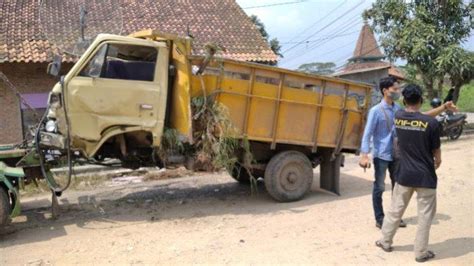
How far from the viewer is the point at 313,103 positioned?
728cm

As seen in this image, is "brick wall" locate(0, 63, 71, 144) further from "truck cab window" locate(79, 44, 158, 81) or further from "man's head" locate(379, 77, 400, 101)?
"man's head" locate(379, 77, 400, 101)

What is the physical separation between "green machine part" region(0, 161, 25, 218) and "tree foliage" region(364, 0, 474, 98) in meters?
12.5

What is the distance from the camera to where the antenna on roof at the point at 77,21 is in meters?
7.57

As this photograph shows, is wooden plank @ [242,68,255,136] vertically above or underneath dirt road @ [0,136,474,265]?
above

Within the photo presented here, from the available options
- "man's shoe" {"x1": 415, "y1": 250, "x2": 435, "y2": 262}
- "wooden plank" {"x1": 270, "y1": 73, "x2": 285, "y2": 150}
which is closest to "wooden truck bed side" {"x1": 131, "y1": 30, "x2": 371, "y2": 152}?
"wooden plank" {"x1": 270, "y1": 73, "x2": 285, "y2": 150}

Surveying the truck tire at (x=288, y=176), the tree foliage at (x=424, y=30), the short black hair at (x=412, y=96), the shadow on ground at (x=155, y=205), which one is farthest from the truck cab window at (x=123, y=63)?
the tree foliage at (x=424, y=30)

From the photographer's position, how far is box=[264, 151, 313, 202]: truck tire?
7.24 metres

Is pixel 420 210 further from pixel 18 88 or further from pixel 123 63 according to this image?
pixel 18 88

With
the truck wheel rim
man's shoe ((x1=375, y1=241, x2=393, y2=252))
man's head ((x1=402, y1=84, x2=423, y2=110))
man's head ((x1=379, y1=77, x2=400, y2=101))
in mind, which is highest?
man's head ((x1=379, y1=77, x2=400, y2=101))

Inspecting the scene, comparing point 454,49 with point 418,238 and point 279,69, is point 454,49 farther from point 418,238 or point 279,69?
point 418,238

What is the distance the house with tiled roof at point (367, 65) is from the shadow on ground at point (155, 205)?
704 cm

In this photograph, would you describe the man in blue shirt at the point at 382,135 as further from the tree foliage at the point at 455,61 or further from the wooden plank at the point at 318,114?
the tree foliage at the point at 455,61

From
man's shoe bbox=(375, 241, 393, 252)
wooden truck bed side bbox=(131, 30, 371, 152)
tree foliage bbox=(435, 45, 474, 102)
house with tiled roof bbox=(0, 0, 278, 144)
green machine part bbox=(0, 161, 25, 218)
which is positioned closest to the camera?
man's shoe bbox=(375, 241, 393, 252)

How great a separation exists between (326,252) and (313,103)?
2890 mm
